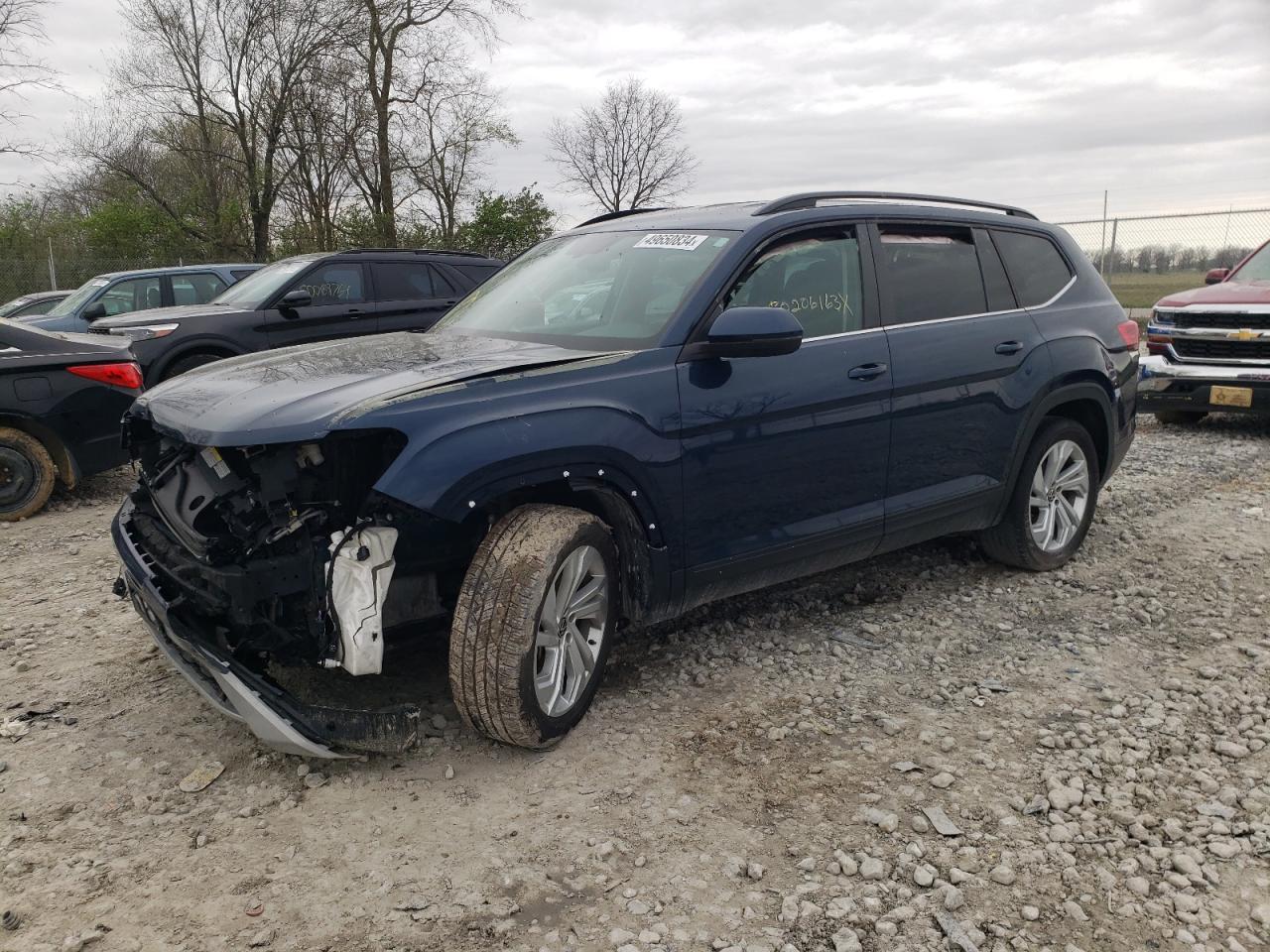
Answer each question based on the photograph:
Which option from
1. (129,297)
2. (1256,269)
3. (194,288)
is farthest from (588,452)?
(129,297)

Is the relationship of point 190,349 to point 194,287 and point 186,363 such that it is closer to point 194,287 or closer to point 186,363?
point 186,363

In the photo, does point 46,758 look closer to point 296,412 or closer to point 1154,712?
point 296,412

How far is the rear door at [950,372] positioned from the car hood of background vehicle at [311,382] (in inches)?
58.1

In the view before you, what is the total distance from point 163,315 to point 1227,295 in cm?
950

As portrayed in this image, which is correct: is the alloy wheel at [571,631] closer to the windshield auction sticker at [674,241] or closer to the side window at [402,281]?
the windshield auction sticker at [674,241]

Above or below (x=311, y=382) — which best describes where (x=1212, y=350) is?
below

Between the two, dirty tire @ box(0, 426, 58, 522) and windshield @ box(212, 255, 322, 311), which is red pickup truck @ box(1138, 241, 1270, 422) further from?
dirty tire @ box(0, 426, 58, 522)

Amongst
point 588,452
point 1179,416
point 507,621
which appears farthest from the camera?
point 1179,416

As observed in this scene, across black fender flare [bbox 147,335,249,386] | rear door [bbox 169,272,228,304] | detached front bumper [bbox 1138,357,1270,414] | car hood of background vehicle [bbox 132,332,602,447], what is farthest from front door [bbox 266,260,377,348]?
detached front bumper [bbox 1138,357,1270,414]

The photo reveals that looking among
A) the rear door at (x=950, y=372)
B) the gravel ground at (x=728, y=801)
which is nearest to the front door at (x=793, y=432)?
the rear door at (x=950, y=372)

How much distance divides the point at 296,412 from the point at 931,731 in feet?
7.48

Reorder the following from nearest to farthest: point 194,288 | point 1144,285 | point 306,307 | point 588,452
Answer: point 588,452 < point 306,307 < point 194,288 < point 1144,285

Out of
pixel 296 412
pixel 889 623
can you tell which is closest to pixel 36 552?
pixel 296 412

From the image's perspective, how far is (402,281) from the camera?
31.7 ft
